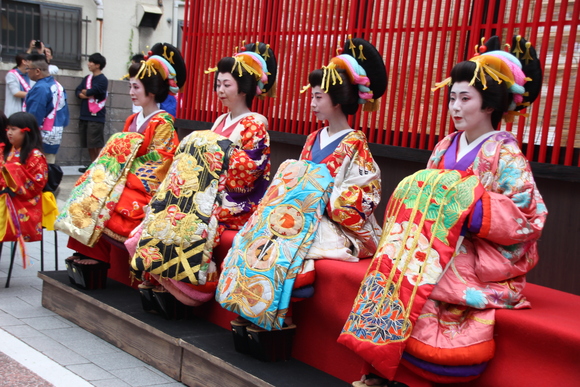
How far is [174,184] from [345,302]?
5.24 ft

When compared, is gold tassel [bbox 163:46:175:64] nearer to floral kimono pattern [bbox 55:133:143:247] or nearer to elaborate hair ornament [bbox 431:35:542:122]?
floral kimono pattern [bbox 55:133:143:247]

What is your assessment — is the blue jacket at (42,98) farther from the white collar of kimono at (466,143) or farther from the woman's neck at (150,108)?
the white collar of kimono at (466,143)

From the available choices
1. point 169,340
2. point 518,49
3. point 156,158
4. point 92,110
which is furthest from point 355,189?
point 92,110

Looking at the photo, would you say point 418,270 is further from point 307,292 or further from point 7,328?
point 7,328

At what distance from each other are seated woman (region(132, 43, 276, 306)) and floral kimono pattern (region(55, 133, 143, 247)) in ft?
2.22

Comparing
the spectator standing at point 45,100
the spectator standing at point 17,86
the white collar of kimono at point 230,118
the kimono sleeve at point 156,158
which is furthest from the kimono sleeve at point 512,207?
the spectator standing at point 17,86

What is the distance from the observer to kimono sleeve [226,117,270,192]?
4.88 metres

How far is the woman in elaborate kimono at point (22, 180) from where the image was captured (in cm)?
608

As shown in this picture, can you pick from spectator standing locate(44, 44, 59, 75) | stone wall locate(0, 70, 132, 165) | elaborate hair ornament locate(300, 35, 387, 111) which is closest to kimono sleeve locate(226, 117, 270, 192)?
elaborate hair ornament locate(300, 35, 387, 111)

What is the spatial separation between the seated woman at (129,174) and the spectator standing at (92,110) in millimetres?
6629

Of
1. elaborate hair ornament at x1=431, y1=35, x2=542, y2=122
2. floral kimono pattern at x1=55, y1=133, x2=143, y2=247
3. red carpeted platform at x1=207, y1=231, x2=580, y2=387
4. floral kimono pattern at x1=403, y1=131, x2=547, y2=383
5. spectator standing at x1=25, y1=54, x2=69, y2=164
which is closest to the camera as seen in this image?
red carpeted platform at x1=207, y1=231, x2=580, y2=387

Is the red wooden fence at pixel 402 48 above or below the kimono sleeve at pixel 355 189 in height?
above

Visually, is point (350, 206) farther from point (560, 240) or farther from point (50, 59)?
point (50, 59)

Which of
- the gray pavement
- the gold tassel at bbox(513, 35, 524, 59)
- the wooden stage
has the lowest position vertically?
the gray pavement
